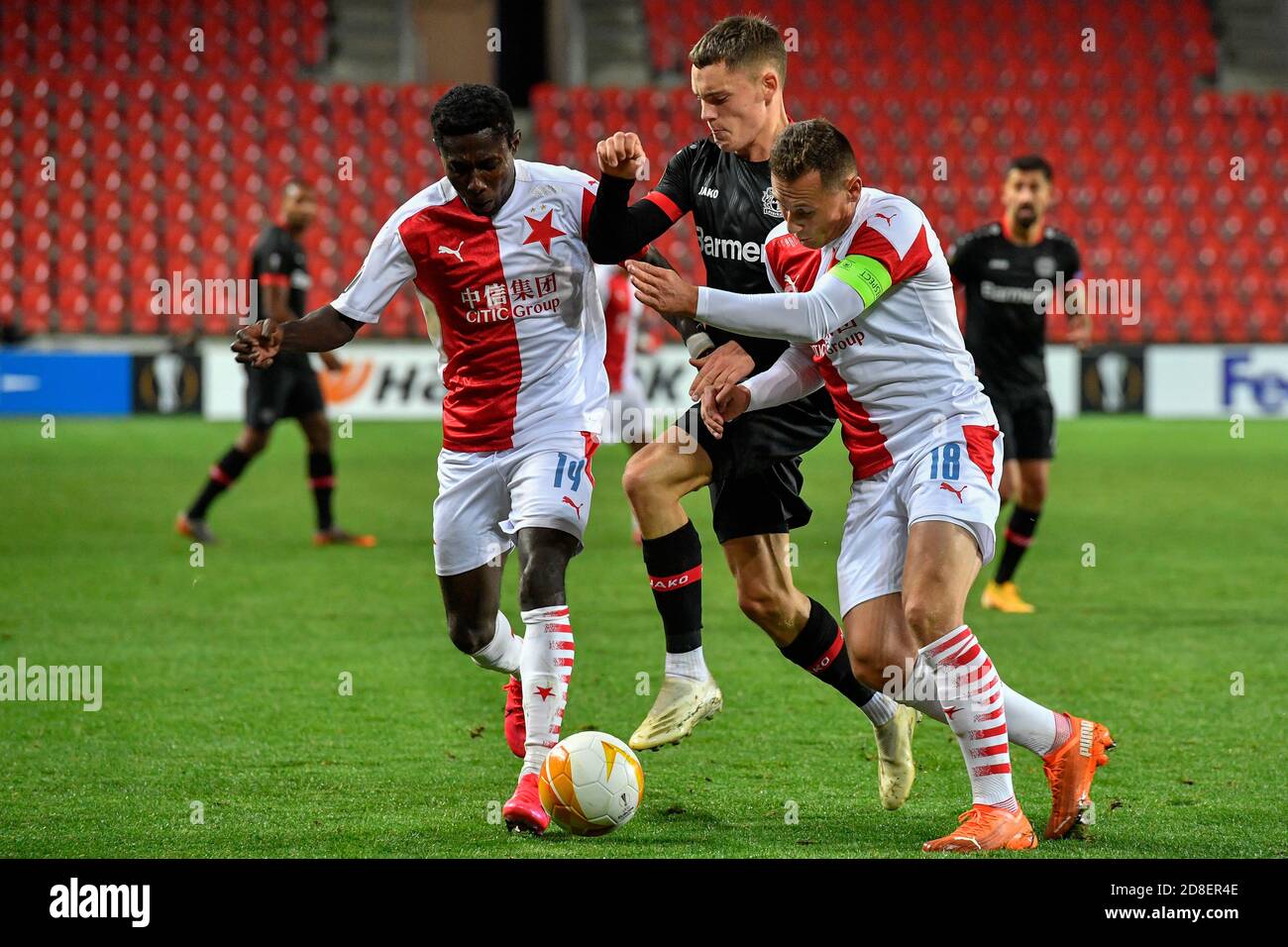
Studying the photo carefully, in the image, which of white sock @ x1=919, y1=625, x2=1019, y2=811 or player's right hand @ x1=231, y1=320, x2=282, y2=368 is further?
player's right hand @ x1=231, y1=320, x2=282, y2=368

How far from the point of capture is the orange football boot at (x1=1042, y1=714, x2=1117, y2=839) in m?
4.43

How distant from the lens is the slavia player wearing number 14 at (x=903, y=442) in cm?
435

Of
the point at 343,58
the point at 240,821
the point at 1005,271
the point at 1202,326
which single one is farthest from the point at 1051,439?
the point at 343,58

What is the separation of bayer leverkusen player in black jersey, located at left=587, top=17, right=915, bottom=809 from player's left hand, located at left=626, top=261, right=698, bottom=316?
2.53 feet

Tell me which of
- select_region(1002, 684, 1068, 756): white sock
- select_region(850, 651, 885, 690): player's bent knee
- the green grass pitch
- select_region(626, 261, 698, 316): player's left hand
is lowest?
the green grass pitch

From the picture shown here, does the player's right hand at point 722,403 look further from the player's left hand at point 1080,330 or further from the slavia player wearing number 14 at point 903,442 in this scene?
the player's left hand at point 1080,330

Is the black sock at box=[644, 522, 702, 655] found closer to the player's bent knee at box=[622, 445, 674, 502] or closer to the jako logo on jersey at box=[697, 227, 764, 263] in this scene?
the player's bent knee at box=[622, 445, 674, 502]

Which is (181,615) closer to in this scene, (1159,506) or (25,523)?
(25,523)

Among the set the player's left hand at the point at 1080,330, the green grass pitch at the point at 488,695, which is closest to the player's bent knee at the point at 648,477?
the green grass pitch at the point at 488,695

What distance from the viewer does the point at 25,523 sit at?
1189 cm

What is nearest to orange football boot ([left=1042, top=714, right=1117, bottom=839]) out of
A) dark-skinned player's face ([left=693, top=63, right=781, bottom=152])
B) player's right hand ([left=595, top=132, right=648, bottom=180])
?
player's right hand ([left=595, top=132, right=648, bottom=180])

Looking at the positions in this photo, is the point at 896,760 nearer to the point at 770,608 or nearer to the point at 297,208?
the point at 770,608

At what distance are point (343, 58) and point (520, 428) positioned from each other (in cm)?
2178

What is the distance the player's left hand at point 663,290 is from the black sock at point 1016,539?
4698 mm
